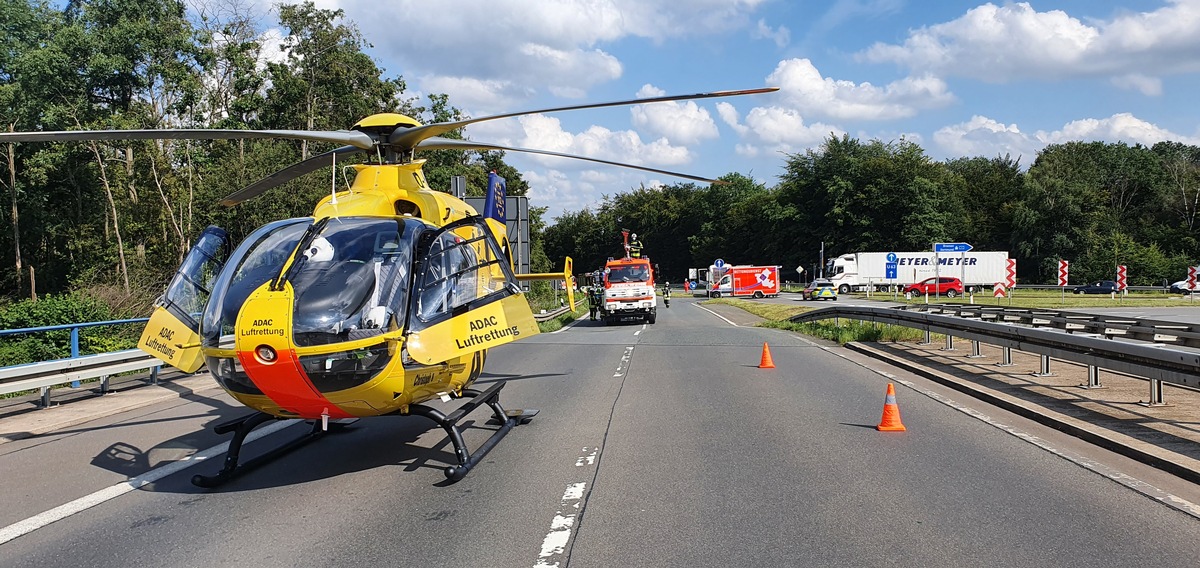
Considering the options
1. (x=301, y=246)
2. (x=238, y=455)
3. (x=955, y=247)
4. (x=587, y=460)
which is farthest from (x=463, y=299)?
(x=955, y=247)

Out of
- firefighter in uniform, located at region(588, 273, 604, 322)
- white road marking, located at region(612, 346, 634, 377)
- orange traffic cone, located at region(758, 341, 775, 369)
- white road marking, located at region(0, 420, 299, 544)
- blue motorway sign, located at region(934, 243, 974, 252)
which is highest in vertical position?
blue motorway sign, located at region(934, 243, 974, 252)

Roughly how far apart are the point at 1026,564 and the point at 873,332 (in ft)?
53.4

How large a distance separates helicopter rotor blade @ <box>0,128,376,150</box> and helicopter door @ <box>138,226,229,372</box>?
38.1 inches

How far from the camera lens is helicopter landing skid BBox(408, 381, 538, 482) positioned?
6.66 meters

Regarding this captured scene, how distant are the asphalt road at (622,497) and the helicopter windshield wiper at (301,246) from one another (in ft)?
5.48

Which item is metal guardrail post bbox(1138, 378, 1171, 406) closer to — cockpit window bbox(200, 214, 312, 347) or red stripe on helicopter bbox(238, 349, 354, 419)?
red stripe on helicopter bbox(238, 349, 354, 419)

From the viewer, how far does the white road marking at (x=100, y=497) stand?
5.36 m

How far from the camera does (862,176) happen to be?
82625 mm

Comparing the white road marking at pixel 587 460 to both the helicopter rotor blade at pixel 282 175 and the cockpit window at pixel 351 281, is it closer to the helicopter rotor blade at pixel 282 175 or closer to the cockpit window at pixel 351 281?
the cockpit window at pixel 351 281

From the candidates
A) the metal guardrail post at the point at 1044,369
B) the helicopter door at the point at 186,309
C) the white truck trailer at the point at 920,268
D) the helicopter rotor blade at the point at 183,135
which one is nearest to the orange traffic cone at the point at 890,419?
the metal guardrail post at the point at 1044,369

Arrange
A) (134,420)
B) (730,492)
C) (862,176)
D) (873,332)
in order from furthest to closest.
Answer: (862,176)
(873,332)
(134,420)
(730,492)

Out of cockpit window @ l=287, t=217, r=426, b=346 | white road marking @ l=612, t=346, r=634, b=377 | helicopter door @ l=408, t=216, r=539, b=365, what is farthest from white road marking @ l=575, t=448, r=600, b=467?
white road marking @ l=612, t=346, r=634, b=377

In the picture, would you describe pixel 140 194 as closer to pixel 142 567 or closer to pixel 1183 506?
pixel 142 567

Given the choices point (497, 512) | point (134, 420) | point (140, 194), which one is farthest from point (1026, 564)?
point (140, 194)
